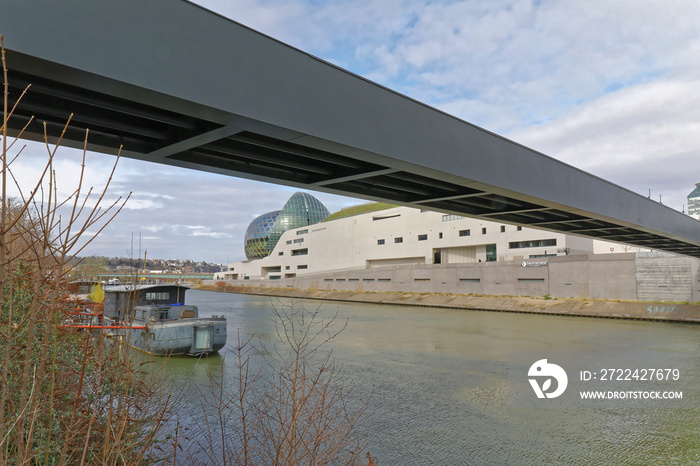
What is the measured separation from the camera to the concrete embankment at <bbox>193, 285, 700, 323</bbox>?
3081cm

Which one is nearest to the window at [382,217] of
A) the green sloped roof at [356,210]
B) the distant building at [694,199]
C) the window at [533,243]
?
the window at [533,243]

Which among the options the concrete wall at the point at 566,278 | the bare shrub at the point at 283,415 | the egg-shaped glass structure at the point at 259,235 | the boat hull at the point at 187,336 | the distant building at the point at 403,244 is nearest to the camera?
the bare shrub at the point at 283,415

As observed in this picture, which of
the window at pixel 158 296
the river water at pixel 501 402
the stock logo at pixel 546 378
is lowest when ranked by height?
the stock logo at pixel 546 378

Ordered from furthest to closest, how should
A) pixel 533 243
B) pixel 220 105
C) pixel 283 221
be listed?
pixel 283 221
pixel 533 243
pixel 220 105

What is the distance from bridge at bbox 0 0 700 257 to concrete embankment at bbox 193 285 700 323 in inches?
1074

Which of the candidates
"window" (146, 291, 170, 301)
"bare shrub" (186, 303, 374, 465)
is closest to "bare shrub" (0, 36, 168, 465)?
"bare shrub" (186, 303, 374, 465)

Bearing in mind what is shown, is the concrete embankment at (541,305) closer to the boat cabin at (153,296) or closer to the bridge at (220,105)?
the boat cabin at (153,296)

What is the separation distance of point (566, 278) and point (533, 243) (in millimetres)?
7520

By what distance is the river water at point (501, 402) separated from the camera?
853 centimetres

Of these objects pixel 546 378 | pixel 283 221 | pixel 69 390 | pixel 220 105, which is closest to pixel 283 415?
pixel 69 390

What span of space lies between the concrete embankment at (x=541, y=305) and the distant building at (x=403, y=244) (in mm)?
5817

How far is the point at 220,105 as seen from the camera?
471 centimetres

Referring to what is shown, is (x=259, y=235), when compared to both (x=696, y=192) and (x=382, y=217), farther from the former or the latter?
(x=696, y=192)

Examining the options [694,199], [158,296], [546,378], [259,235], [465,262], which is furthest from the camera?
[694,199]
